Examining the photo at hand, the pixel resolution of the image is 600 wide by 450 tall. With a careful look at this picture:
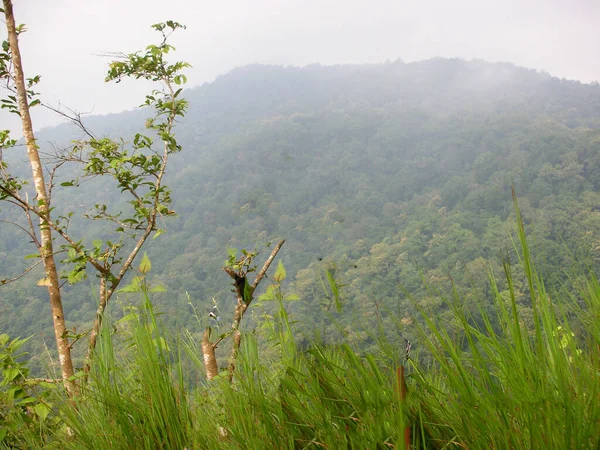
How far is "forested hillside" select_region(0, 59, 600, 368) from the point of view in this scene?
97.9ft

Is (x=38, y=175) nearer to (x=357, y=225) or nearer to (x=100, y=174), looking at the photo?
(x=100, y=174)

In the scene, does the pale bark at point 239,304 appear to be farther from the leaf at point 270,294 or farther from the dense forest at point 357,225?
the leaf at point 270,294

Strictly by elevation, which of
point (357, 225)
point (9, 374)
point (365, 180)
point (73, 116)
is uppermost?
point (73, 116)

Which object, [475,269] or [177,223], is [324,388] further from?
[177,223]

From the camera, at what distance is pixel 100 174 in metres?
2.33

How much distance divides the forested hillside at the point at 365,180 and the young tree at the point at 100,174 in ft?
4.05

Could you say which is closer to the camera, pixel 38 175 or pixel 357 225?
pixel 38 175

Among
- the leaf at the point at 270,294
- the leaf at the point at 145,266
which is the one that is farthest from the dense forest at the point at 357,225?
the leaf at the point at 145,266

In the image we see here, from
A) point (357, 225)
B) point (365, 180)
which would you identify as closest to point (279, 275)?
point (357, 225)

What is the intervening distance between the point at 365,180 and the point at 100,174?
63.5m

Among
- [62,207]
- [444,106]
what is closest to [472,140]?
[444,106]

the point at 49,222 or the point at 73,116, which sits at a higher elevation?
the point at 73,116

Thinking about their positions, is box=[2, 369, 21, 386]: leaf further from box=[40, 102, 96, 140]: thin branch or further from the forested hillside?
box=[40, 102, 96, 140]: thin branch

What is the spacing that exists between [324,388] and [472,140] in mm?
72763
